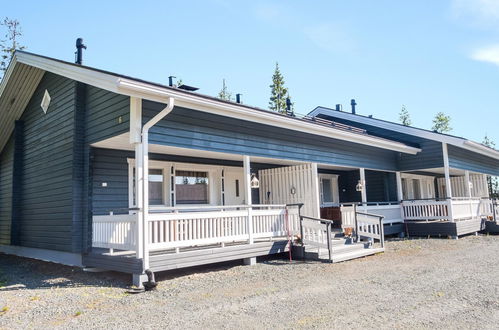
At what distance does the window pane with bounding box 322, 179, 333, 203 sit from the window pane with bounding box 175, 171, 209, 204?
569cm

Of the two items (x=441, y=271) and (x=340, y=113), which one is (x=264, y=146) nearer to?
(x=441, y=271)

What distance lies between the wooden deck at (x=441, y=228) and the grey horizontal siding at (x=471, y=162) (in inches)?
91.8

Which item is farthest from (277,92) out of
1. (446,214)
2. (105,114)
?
(105,114)

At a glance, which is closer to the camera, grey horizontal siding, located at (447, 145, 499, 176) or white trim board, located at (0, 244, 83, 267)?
white trim board, located at (0, 244, 83, 267)

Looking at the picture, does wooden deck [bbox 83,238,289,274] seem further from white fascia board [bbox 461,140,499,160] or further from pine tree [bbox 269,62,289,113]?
pine tree [bbox 269,62,289,113]

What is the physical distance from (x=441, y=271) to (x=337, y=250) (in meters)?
2.26

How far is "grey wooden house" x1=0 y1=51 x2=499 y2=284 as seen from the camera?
23.0 ft

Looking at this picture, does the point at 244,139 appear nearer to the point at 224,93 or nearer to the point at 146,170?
the point at 146,170

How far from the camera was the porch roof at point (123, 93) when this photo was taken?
6.61 meters

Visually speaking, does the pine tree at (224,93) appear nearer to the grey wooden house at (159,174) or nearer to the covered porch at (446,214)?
the covered porch at (446,214)

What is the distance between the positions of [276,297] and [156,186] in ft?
16.6

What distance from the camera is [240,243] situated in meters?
8.49

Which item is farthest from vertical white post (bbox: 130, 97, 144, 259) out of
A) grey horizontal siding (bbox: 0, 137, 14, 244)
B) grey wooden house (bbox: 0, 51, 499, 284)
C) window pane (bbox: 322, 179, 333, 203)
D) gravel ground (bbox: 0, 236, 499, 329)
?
window pane (bbox: 322, 179, 333, 203)

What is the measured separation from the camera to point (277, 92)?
3597cm
